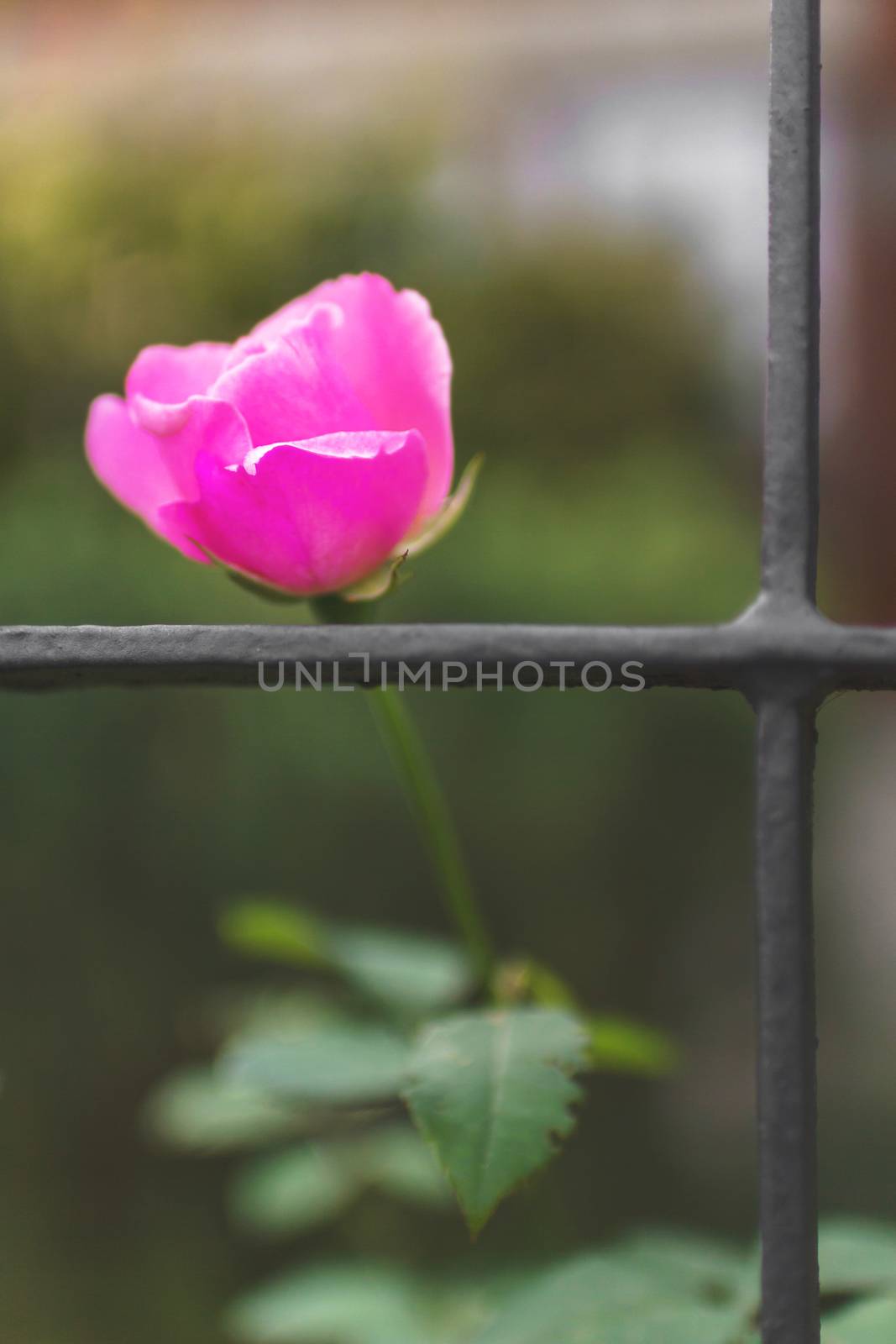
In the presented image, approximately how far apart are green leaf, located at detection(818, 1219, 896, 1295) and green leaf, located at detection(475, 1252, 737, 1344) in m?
0.04

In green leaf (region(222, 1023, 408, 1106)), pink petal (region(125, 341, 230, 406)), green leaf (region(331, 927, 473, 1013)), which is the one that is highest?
pink petal (region(125, 341, 230, 406))

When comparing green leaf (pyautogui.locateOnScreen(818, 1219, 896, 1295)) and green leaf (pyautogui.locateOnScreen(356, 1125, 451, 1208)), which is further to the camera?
green leaf (pyautogui.locateOnScreen(356, 1125, 451, 1208))

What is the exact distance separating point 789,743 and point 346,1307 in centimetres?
69

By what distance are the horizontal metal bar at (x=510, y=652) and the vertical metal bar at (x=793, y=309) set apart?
2 centimetres

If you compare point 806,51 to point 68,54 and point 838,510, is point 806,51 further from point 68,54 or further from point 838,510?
point 68,54

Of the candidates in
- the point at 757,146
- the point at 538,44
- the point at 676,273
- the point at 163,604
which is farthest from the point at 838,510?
the point at 163,604

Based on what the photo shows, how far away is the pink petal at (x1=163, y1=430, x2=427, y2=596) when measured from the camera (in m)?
0.33

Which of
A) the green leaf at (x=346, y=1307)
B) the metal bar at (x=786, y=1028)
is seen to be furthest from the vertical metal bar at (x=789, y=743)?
the green leaf at (x=346, y=1307)

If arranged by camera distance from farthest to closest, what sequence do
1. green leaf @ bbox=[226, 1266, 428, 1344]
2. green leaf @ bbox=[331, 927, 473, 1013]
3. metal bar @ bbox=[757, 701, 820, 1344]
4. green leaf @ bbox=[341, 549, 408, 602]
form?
green leaf @ bbox=[226, 1266, 428, 1344] → green leaf @ bbox=[331, 927, 473, 1013] → green leaf @ bbox=[341, 549, 408, 602] → metal bar @ bbox=[757, 701, 820, 1344]

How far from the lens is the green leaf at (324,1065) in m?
0.52

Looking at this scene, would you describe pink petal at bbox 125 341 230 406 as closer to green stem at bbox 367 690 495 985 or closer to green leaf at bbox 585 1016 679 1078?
green stem at bbox 367 690 495 985

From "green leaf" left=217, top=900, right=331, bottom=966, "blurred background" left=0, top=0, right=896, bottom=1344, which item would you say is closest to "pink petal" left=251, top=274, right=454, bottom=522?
"green leaf" left=217, top=900, right=331, bottom=966

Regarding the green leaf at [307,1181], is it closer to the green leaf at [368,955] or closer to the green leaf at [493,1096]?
the green leaf at [368,955]

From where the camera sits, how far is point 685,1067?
2.16m
